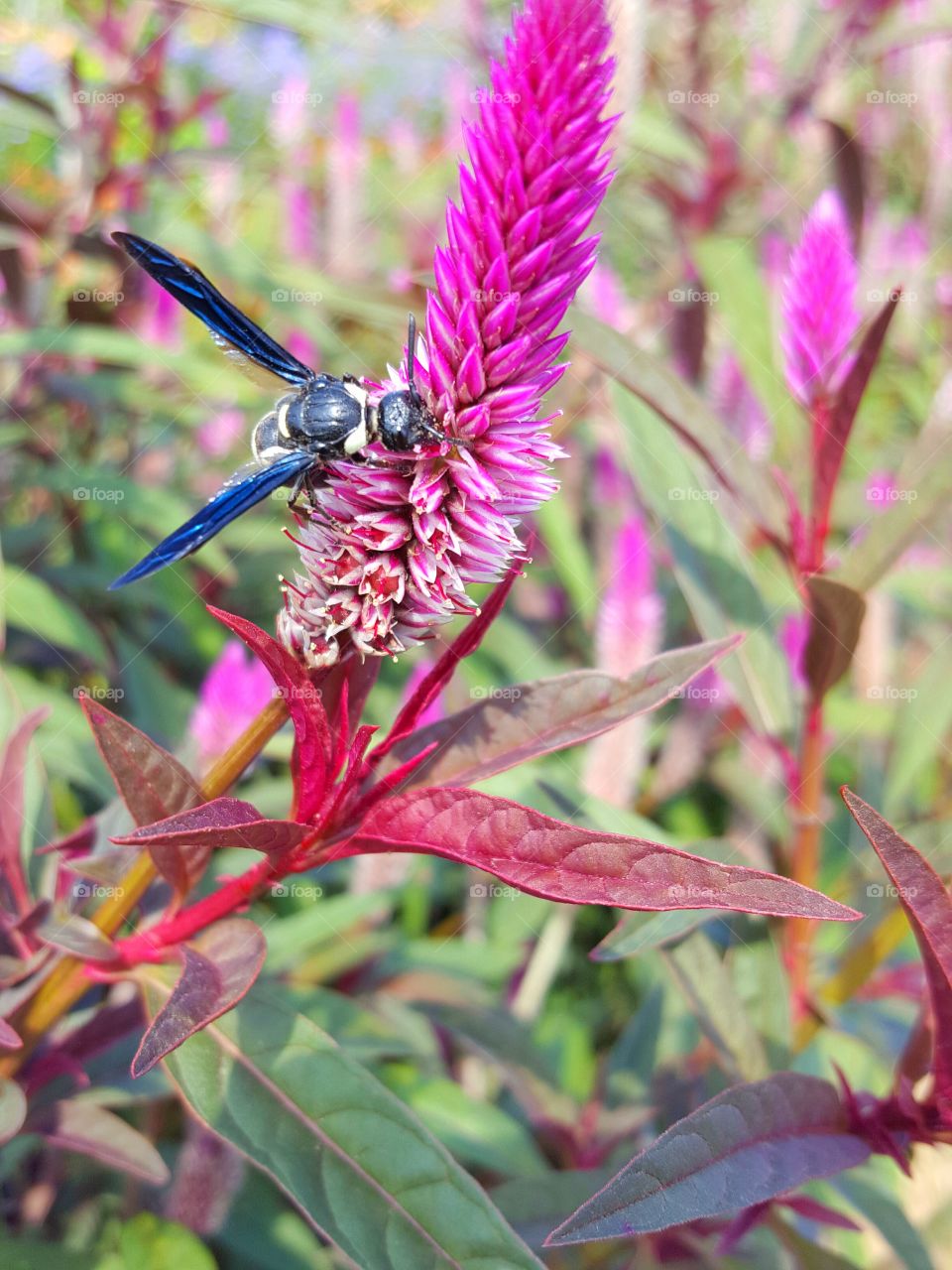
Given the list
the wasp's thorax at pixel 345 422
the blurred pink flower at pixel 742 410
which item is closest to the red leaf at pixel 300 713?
the wasp's thorax at pixel 345 422

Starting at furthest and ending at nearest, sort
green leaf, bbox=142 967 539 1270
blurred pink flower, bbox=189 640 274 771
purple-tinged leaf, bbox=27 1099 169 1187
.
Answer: blurred pink flower, bbox=189 640 274 771 < purple-tinged leaf, bbox=27 1099 169 1187 < green leaf, bbox=142 967 539 1270

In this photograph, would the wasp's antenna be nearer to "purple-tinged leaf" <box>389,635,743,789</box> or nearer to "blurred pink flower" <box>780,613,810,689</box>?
"purple-tinged leaf" <box>389,635,743,789</box>

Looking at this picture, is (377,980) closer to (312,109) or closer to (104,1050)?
(104,1050)

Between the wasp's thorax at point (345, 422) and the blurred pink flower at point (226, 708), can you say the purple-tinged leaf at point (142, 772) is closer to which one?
the wasp's thorax at point (345, 422)

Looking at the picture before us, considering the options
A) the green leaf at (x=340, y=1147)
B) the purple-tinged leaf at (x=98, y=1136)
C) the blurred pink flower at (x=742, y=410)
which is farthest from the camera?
the blurred pink flower at (x=742, y=410)

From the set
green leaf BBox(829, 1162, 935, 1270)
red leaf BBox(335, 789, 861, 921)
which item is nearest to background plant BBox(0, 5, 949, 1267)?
green leaf BBox(829, 1162, 935, 1270)

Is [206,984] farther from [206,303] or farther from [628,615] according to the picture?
[628,615]
